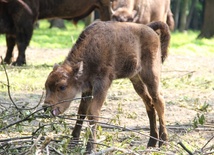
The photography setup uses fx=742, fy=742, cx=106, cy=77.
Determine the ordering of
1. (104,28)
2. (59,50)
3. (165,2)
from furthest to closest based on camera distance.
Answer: (59,50) < (165,2) < (104,28)

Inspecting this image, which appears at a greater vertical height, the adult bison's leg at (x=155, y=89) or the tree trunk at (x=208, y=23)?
the adult bison's leg at (x=155, y=89)

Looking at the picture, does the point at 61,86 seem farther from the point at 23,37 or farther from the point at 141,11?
the point at 23,37

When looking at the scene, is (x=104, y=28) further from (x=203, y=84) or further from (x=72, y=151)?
(x=203, y=84)

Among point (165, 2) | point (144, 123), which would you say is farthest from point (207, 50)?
point (144, 123)

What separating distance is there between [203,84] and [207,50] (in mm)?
8406

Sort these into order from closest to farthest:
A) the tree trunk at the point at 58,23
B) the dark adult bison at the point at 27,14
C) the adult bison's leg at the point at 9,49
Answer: the dark adult bison at the point at 27,14 → the adult bison's leg at the point at 9,49 → the tree trunk at the point at 58,23

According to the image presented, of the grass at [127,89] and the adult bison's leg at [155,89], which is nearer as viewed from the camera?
the adult bison's leg at [155,89]

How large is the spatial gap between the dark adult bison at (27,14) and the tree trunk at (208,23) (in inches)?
514

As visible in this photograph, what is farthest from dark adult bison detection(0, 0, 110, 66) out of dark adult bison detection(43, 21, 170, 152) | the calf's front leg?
the calf's front leg

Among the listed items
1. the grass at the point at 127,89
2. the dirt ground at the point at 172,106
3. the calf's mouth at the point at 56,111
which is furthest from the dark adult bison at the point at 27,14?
the calf's mouth at the point at 56,111

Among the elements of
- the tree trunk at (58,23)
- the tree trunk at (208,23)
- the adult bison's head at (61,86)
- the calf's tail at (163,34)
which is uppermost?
the calf's tail at (163,34)

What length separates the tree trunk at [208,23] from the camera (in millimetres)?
28594

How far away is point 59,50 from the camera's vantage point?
19.7 m

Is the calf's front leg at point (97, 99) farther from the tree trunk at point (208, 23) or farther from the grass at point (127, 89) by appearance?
the tree trunk at point (208, 23)
